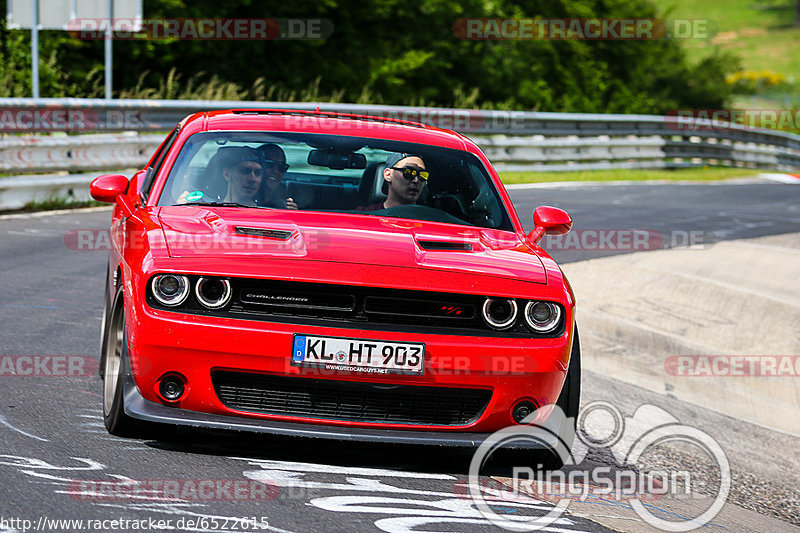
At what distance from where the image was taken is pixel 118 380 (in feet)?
16.0

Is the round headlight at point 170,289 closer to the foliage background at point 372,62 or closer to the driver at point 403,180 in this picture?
the driver at point 403,180

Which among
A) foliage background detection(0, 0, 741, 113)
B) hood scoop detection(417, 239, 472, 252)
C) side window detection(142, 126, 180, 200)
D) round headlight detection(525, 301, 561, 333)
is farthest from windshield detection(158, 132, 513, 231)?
foliage background detection(0, 0, 741, 113)

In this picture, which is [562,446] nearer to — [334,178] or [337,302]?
[337,302]

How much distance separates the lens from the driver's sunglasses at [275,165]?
5805 millimetres

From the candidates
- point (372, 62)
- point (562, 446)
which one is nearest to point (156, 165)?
point (562, 446)

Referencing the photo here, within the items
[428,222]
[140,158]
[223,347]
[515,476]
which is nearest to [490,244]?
[428,222]

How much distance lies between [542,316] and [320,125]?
2.06 meters

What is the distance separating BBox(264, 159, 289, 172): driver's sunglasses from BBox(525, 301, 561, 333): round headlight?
166 centimetres

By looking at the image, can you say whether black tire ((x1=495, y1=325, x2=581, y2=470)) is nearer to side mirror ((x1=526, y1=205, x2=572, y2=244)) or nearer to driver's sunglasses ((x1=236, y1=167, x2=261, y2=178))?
side mirror ((x1=526, y1=205, x2=572, y2=244))

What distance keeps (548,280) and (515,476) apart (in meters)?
0.86

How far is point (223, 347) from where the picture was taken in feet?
14.8

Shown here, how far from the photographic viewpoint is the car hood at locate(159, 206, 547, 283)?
4758 millimetres

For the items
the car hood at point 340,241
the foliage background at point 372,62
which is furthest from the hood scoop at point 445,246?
the foliage background at point 372,62

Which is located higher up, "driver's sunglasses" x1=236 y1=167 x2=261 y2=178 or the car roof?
the car roof
